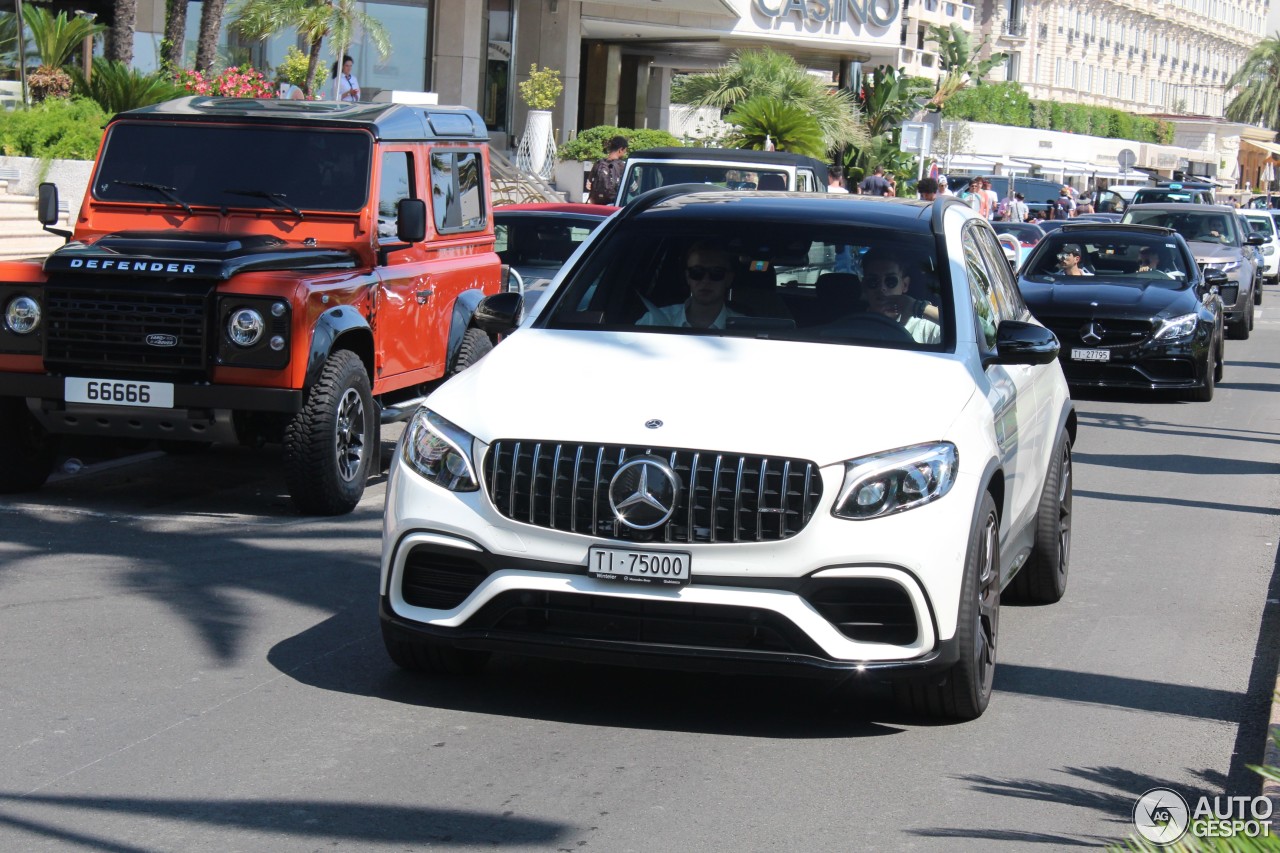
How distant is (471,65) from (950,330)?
33.9 metres

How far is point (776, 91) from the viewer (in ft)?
112

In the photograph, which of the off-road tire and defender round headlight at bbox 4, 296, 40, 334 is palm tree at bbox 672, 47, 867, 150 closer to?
defender round headlight at bbox 4, 296, 40, 334

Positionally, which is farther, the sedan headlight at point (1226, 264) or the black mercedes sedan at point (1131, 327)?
the sedan headlight at point (1226, 264)

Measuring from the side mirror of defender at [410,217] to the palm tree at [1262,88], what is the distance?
Answer: 132 metres

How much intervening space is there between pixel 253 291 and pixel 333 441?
2.91 feet

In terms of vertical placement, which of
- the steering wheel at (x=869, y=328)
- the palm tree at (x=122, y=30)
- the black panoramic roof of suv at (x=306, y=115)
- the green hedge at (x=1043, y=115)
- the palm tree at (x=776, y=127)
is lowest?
the steering wheel at (x=869, y=328)

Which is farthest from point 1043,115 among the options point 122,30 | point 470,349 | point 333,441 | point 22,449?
point 22,449

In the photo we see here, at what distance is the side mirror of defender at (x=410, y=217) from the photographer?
984 centimetres

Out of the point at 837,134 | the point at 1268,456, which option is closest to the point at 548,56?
the point at 837,134

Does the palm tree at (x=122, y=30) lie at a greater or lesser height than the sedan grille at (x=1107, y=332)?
greater

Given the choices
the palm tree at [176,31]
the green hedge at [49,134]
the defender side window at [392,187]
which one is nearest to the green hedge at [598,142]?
the palm tree at [176,31]

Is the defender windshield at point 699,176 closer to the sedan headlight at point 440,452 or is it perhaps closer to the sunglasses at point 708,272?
the sunglasses at point 708,272

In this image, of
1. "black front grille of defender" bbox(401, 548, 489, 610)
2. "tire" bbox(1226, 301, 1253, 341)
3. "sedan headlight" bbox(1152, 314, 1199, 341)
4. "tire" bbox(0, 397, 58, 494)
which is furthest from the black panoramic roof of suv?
"tire" bbox(1226, 301, 1253, 341)

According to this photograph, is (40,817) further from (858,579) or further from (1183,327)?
(1183,327)
